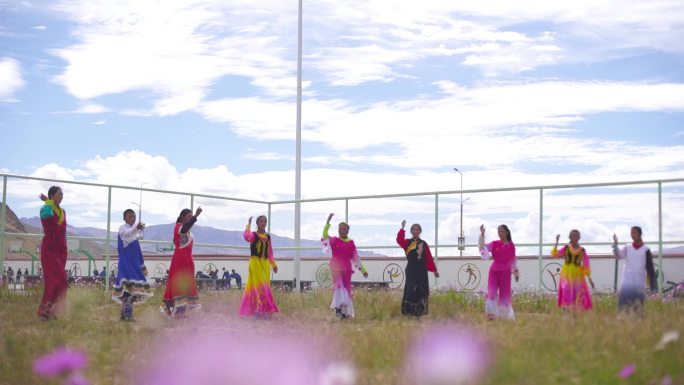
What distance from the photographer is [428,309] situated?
17.3m

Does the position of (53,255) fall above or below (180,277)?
above

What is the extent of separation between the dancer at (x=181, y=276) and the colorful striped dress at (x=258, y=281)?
1083 mm

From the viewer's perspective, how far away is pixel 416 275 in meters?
17.1

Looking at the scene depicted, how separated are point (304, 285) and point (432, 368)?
58.1ft

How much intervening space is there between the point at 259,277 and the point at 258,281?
74 millimetres

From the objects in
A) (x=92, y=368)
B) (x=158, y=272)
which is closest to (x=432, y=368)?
(x=92, y=368)

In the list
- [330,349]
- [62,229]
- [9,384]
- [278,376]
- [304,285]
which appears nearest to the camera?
[278,376]

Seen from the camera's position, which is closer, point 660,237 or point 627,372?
point 627,372

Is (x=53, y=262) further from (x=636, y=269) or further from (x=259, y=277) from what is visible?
(x=636, y=269)

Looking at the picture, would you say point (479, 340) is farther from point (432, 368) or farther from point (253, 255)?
point (253, 255)

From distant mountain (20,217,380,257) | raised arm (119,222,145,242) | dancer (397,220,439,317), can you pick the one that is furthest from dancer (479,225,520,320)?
distant mountain (20,217,380,257)

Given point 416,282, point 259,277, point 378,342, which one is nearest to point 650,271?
point 416,282

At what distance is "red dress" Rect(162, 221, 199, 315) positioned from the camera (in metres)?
16.1

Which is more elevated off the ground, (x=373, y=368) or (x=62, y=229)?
(x=62, y=229)
